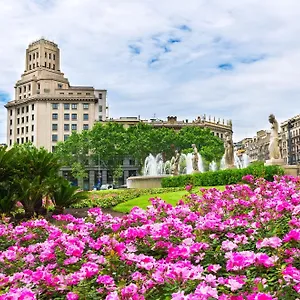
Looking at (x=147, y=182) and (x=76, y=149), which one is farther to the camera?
(x=76, y=149)

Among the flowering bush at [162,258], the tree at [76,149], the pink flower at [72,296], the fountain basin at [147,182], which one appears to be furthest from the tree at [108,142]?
the pink flower at [72,296]

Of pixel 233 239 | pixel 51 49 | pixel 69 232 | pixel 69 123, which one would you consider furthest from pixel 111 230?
pixel 51 49

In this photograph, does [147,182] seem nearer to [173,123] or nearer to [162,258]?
[162,258]

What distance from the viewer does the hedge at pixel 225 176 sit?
19.0 metres

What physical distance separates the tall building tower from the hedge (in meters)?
59.8

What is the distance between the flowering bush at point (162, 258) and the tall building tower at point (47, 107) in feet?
256

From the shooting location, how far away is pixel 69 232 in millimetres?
5496

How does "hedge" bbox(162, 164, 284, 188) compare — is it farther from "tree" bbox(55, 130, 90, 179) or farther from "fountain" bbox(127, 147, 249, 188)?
"tree" bbox(55, 130, 90, 179)

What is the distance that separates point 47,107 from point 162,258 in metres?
81.5

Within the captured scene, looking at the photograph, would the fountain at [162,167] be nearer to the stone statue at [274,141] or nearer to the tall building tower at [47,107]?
the stone statue at [274,141]

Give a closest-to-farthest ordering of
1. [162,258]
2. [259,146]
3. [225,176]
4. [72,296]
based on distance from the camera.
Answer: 1. [72,296]
2. [162,258]
3. [225,176]
4. [259,146]

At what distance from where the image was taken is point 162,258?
445 cm

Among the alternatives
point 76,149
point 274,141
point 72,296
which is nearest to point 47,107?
point 76,149

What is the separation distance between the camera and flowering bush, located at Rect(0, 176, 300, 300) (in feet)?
10.1
